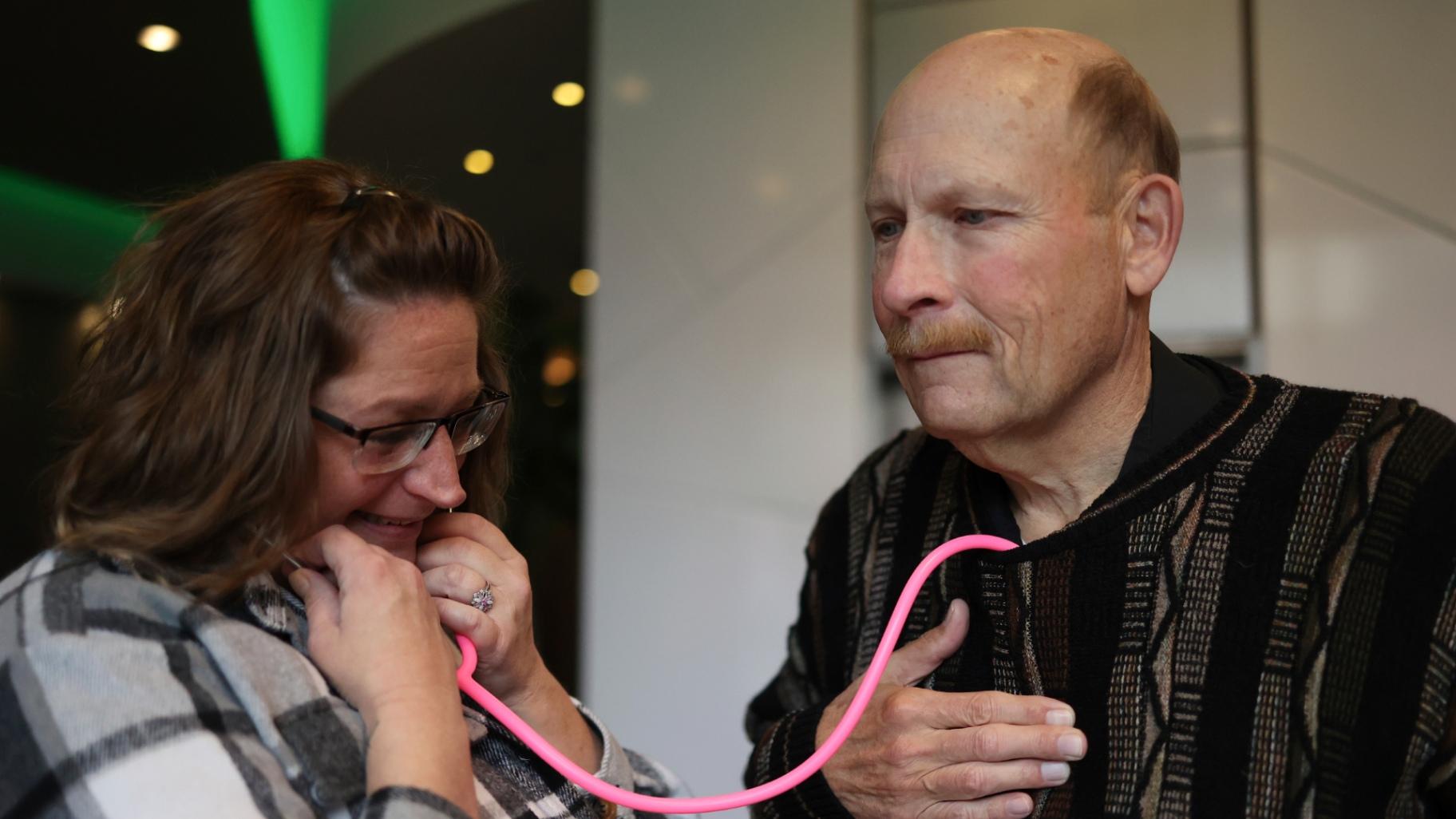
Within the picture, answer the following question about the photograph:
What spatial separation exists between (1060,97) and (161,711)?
102 cm

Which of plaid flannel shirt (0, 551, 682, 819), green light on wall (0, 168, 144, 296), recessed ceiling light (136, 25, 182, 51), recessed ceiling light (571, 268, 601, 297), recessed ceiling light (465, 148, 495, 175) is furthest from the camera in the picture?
recessed ceiling light (571, 268, 601, 297)

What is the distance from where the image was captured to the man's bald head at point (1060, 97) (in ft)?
4.57

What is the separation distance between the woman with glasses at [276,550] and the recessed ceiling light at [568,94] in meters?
2.32

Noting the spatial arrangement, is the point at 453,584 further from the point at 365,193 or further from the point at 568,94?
the point at 568,94

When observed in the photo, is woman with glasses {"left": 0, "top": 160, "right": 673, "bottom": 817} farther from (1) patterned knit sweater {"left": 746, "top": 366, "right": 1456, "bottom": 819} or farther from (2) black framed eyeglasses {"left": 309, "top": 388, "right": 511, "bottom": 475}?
(1) patterned knit sweater {"left": 746, "top": 366, "right": 1456, "bottom": 819}

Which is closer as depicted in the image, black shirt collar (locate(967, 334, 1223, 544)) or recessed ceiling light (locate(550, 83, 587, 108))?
black shirt collar (locate(967, 334, 1223, 544))

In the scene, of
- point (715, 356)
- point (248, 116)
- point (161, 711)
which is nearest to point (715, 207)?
point (715, 356)

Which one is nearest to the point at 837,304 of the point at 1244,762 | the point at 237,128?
the point at 237,128

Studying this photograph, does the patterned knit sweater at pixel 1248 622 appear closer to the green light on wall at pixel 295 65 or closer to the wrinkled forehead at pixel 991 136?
the wrinkled forehead at pixel 991 136

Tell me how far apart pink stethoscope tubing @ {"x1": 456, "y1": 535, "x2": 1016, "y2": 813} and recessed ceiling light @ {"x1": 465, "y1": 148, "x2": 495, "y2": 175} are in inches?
89.6

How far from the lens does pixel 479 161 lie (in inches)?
137

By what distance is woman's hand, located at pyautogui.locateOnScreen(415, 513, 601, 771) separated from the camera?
1.40 m

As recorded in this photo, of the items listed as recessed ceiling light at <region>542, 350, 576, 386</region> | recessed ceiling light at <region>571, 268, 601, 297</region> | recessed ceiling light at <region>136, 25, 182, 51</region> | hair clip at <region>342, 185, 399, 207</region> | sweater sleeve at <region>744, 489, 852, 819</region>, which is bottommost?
sweater sleeve at <region>744, 489, 852, 819</region>

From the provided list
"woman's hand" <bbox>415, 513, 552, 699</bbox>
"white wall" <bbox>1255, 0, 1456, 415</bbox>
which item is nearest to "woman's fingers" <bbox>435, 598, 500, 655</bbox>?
"woman's hand" <bbox>415, 513, 552, 699</bbox>
